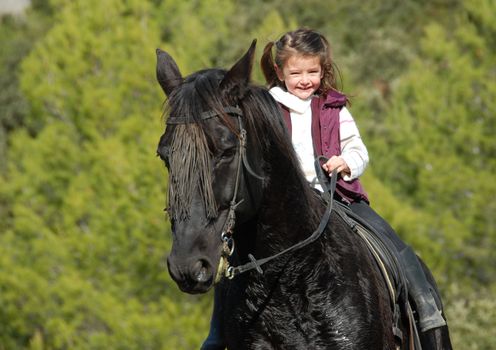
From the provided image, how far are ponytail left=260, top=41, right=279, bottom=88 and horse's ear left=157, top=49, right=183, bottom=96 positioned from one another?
1116 millimetres

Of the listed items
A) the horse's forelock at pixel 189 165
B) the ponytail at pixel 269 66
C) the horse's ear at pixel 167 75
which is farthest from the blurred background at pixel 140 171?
the horse's forelock at pixel 189 165

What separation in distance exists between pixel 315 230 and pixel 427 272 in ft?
6.70

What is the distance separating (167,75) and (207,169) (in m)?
0.83

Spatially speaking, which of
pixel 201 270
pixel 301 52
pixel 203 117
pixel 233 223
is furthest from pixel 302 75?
pixel 201 270

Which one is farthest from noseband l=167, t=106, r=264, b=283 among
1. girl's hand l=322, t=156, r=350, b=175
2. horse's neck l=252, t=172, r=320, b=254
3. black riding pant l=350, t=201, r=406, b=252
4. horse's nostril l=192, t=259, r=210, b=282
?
black riding pant l=350, t=201, r=406, b=252

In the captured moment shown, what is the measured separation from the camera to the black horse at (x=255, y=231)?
5.64m

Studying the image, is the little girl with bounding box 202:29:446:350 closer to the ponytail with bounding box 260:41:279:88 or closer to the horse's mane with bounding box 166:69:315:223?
the ponytail with bounding box 260:41:279:88

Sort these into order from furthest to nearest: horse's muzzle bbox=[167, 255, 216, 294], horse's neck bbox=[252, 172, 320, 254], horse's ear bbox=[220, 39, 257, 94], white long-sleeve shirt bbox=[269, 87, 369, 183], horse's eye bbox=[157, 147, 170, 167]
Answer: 1. white long-sleeve shirt bbox=[269, 87, 369, 183]
2. horse's neck bbox=[252, 172, 320, 254]
3. horse's ear bbox=[220, 39, 257, 94]
4. horse's eye bbox=[157, 147, 170, 167]
5. horse's muzzle bbox=[167, 255, 216, 294]

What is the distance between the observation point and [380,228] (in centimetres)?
758

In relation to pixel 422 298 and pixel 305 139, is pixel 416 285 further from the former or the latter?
pixel 305 139

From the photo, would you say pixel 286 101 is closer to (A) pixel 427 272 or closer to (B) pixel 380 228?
(B) pixel 380 228

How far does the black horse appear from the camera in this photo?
5.64 m

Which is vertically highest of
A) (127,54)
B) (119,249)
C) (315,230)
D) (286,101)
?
(127,54)

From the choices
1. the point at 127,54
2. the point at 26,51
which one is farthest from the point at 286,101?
the point at 26,51
